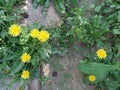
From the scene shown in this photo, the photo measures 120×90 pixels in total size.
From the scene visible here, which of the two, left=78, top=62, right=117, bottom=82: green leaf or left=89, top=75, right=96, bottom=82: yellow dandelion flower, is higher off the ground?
Answer: left=78, top=62, right=117, bottom=82: green leaf

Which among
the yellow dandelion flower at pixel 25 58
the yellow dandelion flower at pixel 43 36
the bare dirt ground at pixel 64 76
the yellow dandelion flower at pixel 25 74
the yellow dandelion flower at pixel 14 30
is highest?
the yellow dandelion flower at pixel 14 30

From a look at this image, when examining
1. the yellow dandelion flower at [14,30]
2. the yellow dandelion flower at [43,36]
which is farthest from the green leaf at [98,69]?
the yellow dandelion flower at [14,30]

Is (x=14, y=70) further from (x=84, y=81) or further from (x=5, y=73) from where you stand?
(x=84, y=81)

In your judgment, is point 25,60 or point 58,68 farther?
point 58,68

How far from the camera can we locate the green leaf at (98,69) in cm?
316

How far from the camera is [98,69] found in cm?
318

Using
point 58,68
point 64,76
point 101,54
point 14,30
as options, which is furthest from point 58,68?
point 14,30

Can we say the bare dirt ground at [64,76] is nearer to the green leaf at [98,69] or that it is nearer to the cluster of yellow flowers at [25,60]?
the green leaf at [98,69]

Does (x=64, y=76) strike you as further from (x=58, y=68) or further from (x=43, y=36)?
(x=43, y=36)

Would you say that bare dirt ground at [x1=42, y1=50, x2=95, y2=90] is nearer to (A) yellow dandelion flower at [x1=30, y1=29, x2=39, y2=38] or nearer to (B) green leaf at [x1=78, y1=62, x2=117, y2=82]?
(B) green leaf at [x1=78, y1=62, x2=117, y2=82]

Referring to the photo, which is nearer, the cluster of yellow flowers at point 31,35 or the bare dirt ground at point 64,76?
the cluster of yellow flowers at point 31,35

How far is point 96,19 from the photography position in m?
3.46

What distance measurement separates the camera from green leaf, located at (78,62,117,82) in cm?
316

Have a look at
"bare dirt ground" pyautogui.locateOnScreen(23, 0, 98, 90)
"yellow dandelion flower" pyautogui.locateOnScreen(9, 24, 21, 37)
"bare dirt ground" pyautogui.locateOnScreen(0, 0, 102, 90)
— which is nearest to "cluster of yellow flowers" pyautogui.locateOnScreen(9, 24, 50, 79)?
"yellow dandelion flower" pyautogui.locateOnScreen(9, 24, 21, 37)
